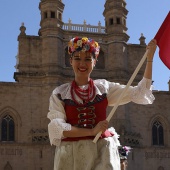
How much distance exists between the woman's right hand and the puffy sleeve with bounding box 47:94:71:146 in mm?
232

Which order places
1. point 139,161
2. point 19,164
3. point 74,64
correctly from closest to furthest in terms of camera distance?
point 74,64 < point 19,164 < point 139,161

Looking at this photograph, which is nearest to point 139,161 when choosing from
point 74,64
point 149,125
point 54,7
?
point 149,125

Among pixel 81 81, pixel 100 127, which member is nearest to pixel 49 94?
pixel 81 81

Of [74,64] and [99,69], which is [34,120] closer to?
[99,69]

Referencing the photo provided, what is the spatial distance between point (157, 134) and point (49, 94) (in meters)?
7.95

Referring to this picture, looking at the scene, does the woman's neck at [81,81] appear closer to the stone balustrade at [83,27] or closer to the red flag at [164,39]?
the red flag at [164,39]

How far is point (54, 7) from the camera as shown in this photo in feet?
104

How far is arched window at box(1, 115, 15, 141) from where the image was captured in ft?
93.6

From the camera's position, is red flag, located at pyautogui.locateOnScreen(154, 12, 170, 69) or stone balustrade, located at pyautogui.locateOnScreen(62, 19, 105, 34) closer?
red flag, located at pyautogui.locateOnScreen(154, 12, 170, 69)

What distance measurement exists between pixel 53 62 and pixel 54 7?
13.0 ft

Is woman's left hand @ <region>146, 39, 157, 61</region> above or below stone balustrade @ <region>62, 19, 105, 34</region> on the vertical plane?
below

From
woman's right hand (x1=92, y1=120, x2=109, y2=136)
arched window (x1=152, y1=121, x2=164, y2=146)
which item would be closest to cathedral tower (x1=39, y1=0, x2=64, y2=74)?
arched window (x1=152, y1=121, x2=164, y2=146)

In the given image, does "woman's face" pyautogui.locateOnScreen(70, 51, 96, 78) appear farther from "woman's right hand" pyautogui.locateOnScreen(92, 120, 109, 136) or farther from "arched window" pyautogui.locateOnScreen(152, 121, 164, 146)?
"arched window" pyautogui.locateOnScreen(152, 121, 164, 146)

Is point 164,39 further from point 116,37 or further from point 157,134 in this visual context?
point 116,37
